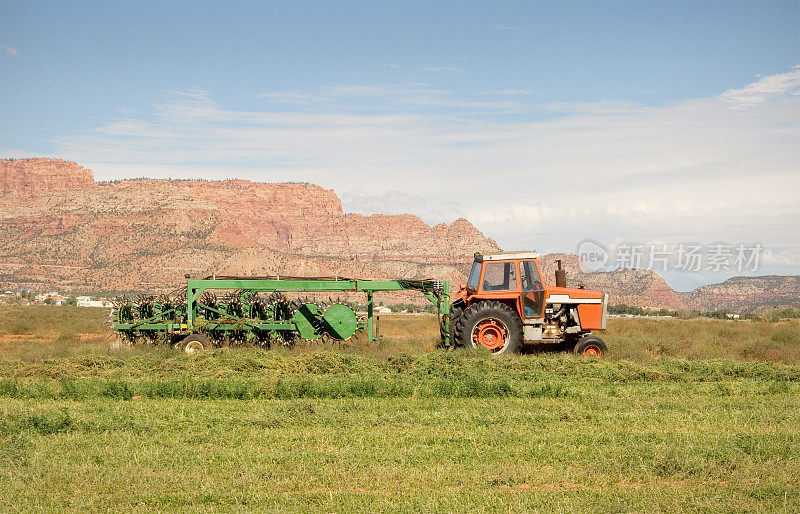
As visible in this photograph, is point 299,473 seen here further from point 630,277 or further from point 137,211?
point 137,211

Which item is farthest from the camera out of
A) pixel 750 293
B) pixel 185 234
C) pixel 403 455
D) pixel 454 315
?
pixel 185 234

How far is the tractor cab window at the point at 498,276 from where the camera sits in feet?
56.7

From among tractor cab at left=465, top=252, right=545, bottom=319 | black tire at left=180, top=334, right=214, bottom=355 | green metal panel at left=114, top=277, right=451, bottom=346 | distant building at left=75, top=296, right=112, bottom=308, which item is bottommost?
distant building at left=75, top=296, right=112, bottom=308

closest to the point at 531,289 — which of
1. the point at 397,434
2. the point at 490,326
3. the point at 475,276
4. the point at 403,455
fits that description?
the point at 490,326

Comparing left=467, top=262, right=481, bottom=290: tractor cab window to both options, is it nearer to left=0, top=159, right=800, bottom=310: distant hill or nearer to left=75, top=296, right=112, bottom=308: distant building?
A: left=0, top=159, right=800, bottom=310: distant hill

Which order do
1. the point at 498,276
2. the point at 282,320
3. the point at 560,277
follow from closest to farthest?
the point at 498,276 → the point at 560,277 → the point at 282,320

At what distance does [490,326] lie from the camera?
661 inches

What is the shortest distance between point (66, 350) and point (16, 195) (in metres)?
168

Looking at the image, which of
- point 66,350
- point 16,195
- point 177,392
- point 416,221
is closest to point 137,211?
point 16,195

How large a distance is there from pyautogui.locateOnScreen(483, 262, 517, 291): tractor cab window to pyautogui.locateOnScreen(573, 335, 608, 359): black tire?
2.14 metres

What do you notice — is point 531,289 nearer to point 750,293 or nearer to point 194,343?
point 194,343

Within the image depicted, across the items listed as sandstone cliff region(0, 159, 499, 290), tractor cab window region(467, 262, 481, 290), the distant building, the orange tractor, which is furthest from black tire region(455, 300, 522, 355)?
sandstone cliff region(0, 159, 499, 290)

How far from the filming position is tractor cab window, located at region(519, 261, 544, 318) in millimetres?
17031

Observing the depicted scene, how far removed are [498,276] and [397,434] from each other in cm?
872
